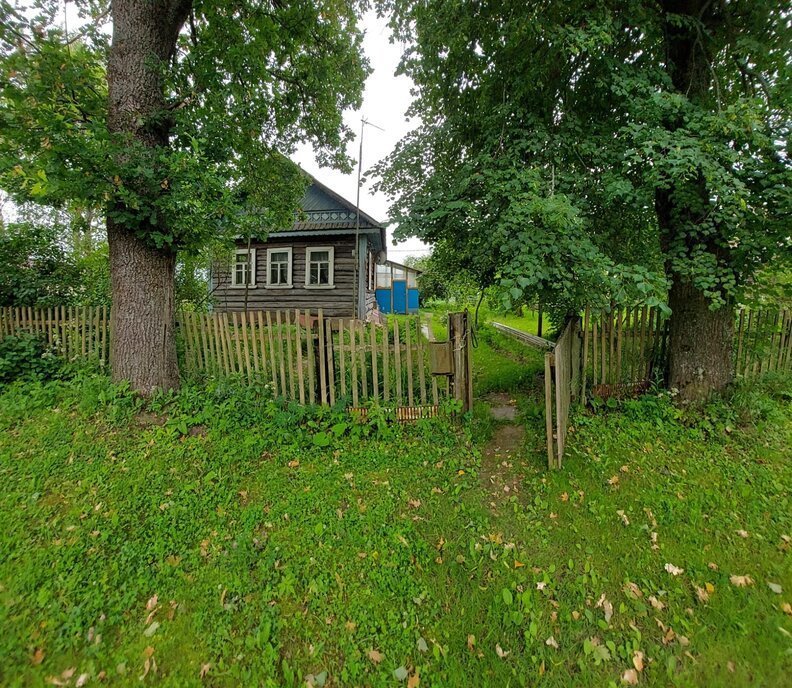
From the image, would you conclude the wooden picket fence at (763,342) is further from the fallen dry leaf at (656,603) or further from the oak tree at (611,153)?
the fallen dry leaf at (656,603)

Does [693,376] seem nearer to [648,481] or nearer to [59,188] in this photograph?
[648,481]

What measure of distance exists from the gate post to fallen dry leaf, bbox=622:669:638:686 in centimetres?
278

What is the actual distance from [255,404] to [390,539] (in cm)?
256

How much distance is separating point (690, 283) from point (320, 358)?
5.03 metres

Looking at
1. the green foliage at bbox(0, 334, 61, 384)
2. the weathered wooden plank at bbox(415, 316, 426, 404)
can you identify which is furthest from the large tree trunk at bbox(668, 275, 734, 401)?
the green foliage at bbox(0, 334, 61, 384)

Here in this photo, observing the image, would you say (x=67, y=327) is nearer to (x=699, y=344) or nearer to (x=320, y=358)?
(x=320, y=358)

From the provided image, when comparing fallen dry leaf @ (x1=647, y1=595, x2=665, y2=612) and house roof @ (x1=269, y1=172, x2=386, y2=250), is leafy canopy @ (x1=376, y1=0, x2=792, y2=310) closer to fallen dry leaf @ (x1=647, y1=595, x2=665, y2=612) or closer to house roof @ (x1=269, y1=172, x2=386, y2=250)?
fallen dry leaf @ (x1=647, y1=595, x2=665, y2=612)

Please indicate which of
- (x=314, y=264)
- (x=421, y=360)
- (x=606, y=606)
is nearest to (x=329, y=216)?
(x=314, y=264)

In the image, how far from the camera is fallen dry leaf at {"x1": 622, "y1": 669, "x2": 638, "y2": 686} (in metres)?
1.88

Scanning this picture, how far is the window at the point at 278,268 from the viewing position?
485 inches

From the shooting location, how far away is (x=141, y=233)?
4.11m

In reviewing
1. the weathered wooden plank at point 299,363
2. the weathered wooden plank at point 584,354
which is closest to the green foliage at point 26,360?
the weathered wooden plank at point 299,363

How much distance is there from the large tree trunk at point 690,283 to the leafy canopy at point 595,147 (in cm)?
4

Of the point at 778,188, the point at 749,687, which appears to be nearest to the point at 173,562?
the point at 749,687
